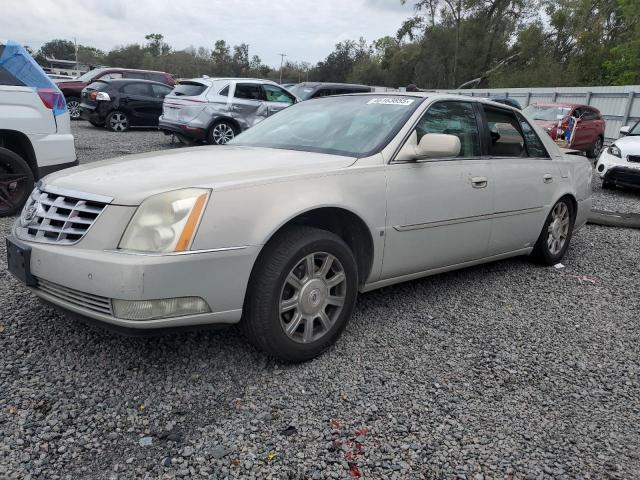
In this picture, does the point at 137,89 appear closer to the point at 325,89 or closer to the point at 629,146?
the point at 325,89

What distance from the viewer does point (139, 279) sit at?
7.66 feet

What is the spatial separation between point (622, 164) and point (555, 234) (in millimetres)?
5695

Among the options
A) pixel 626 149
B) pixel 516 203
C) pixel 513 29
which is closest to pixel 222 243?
pixel 516 203

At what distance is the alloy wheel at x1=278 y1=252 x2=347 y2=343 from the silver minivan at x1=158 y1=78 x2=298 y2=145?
883 cm

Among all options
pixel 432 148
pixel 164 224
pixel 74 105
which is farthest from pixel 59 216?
pixel 74 105

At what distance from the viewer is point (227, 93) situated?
1161 cm

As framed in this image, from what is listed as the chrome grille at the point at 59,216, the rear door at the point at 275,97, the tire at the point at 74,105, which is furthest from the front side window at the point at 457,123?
the tire at the point at 74,105

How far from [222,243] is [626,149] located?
30.8 ft

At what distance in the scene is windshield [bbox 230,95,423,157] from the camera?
3.45 meters

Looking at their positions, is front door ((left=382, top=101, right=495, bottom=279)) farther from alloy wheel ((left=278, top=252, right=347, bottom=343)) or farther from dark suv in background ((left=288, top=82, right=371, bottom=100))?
dark suv in background ((left=288, top=82, right=371, bottom=100))

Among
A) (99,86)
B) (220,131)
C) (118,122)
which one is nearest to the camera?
(220,131)

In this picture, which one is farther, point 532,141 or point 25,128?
point 25,128

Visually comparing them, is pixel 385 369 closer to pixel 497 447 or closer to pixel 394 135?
pixel 497 447

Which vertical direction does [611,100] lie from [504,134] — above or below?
above
